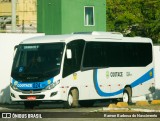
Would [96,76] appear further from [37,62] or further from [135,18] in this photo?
[135,18]

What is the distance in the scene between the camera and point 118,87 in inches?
1400

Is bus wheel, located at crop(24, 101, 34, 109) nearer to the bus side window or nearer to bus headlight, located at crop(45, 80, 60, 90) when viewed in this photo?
bus headlight, located at crop(45, 80, 60, 90)

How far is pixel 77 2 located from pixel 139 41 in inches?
987

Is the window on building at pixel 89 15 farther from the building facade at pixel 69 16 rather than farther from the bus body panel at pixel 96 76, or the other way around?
the bus body panel at pixel 96 76

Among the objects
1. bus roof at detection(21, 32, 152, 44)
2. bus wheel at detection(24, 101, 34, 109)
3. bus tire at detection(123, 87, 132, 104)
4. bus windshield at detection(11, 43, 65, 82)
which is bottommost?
→ bus tire at detection(123, 87, 132, 104)

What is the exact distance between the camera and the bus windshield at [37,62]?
101 ft

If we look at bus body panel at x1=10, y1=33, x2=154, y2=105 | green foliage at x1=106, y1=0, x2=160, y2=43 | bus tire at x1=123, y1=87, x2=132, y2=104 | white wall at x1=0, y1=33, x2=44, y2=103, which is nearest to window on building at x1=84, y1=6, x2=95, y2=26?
green foliage at x1=106, y1=0, x2=160, y2=43

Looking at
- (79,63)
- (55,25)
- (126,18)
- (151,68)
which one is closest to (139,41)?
(151,68)

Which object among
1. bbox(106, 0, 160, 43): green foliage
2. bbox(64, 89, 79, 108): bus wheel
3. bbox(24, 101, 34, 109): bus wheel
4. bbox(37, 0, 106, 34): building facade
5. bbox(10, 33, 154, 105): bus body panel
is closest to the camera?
bbox(10, 33, 154, 105): bus body panel

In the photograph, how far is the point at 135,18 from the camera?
75438 millimetres

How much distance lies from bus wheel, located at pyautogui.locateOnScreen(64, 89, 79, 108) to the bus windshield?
59.4 inches

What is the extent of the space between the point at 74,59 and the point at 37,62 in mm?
1661

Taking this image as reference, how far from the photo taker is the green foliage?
74438mm

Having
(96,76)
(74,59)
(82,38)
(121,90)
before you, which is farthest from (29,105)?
(121,90)
